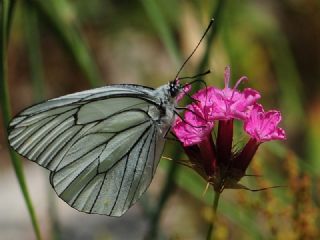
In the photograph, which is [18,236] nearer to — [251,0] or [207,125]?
[251,0]

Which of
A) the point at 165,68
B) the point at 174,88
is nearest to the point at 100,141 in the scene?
the point at 174,88

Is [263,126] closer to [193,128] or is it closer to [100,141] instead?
[193,128]

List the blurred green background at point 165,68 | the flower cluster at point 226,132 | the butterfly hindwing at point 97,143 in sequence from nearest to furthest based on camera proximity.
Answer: the flower cluster at point 226,132
the butterfly hindwing at point 97,143
the blurred green background at point 165,68

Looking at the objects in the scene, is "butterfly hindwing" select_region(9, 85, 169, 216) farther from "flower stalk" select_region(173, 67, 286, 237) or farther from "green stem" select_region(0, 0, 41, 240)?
"flower stalk" select_region(173, 67, 286, 237)

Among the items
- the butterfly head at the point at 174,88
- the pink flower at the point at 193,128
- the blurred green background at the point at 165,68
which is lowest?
the blurred green background at the point at 165,68

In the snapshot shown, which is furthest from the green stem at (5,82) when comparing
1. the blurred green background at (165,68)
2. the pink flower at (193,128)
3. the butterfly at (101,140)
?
the blurred green background at (165,68)

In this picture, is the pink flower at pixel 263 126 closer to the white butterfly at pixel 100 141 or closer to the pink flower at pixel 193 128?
the pink flower at pixel 193 128

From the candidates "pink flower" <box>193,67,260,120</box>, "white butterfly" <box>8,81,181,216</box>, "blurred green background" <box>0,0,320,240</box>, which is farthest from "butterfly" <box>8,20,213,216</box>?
"blurred green background" <box>0,0,320,240</box>
